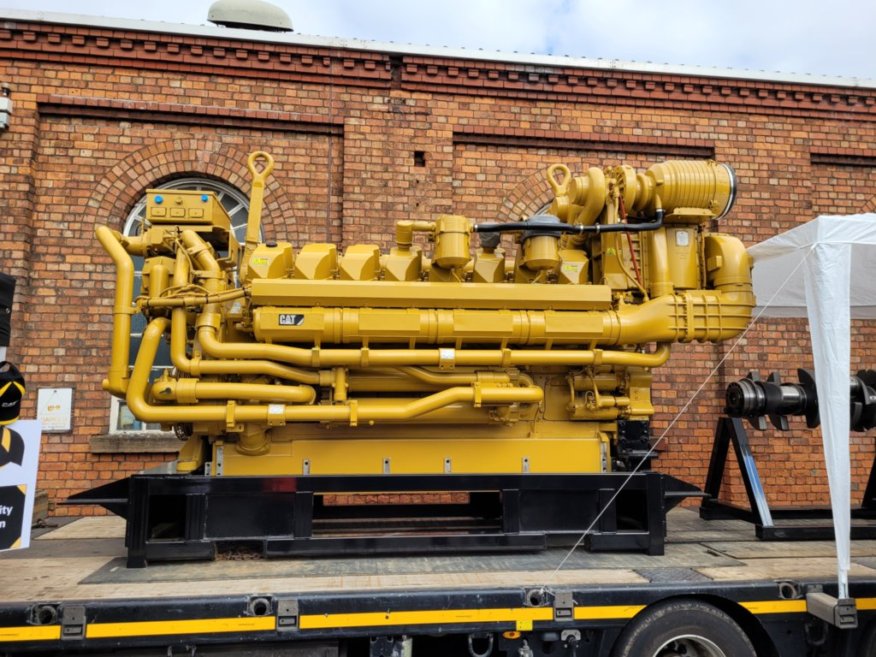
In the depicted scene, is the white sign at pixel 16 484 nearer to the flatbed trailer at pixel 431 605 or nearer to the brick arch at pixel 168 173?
the flatbed trailer at pixel 431 605

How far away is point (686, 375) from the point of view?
683 cm

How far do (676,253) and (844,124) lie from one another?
480 cm

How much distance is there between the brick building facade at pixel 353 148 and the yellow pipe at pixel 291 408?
259cm

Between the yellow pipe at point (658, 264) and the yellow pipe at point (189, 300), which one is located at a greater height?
the yellow pipe at point (658, 264)

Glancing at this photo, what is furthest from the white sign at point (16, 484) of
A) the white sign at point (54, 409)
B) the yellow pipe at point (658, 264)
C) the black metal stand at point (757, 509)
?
the black metal stand at point (757, 509)

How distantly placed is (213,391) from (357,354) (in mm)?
865

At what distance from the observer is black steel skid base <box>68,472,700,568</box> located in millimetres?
3699

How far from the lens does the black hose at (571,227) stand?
405 cm

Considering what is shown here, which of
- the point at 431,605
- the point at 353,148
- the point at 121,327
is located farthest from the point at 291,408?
the point at 353,148

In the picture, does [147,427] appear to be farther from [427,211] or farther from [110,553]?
[427,211]

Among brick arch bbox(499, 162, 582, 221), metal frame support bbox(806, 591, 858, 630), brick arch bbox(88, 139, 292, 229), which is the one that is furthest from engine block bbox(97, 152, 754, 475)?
brick arch bbox(499, 162, 582, 221)

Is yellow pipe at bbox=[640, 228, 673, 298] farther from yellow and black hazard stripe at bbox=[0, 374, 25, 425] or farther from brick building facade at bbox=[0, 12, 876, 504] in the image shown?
yellow and black hazard stripe at bbox=[0, 374, 25, 425]

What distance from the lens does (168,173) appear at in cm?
648

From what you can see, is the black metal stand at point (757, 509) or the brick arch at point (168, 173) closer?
the black metal stand at point (757, 509)
